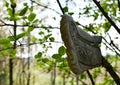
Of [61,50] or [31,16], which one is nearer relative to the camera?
[31,16]

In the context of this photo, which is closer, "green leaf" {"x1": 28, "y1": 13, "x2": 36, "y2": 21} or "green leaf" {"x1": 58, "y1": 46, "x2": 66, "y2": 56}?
"green leaf" {"x1": 28, "y1": 13, "x2": 36, "y2": 21}

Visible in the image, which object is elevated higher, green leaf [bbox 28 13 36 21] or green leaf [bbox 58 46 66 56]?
green leaf [bbox 28 13 36 21]

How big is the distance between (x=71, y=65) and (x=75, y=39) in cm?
20

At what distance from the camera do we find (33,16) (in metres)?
1.69

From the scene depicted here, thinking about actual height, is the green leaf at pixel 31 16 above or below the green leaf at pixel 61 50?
above

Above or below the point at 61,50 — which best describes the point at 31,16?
above

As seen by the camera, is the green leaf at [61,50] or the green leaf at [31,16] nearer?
the green leaf at [31,16]

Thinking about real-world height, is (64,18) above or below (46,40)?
above

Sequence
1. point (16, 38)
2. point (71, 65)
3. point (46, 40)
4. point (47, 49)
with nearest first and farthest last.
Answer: point (16, 38), point (71, 65), point (46, 40), point (47, 49)

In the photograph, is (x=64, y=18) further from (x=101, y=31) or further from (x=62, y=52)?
(x=101, y=31)

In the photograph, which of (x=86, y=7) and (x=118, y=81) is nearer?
(x=118, y=81)

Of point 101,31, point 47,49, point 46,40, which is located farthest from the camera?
point 101,31

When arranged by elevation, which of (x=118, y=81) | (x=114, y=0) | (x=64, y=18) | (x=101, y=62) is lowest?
(x=118, y=81)

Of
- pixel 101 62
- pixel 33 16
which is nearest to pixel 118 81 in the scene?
pixel 101 62
